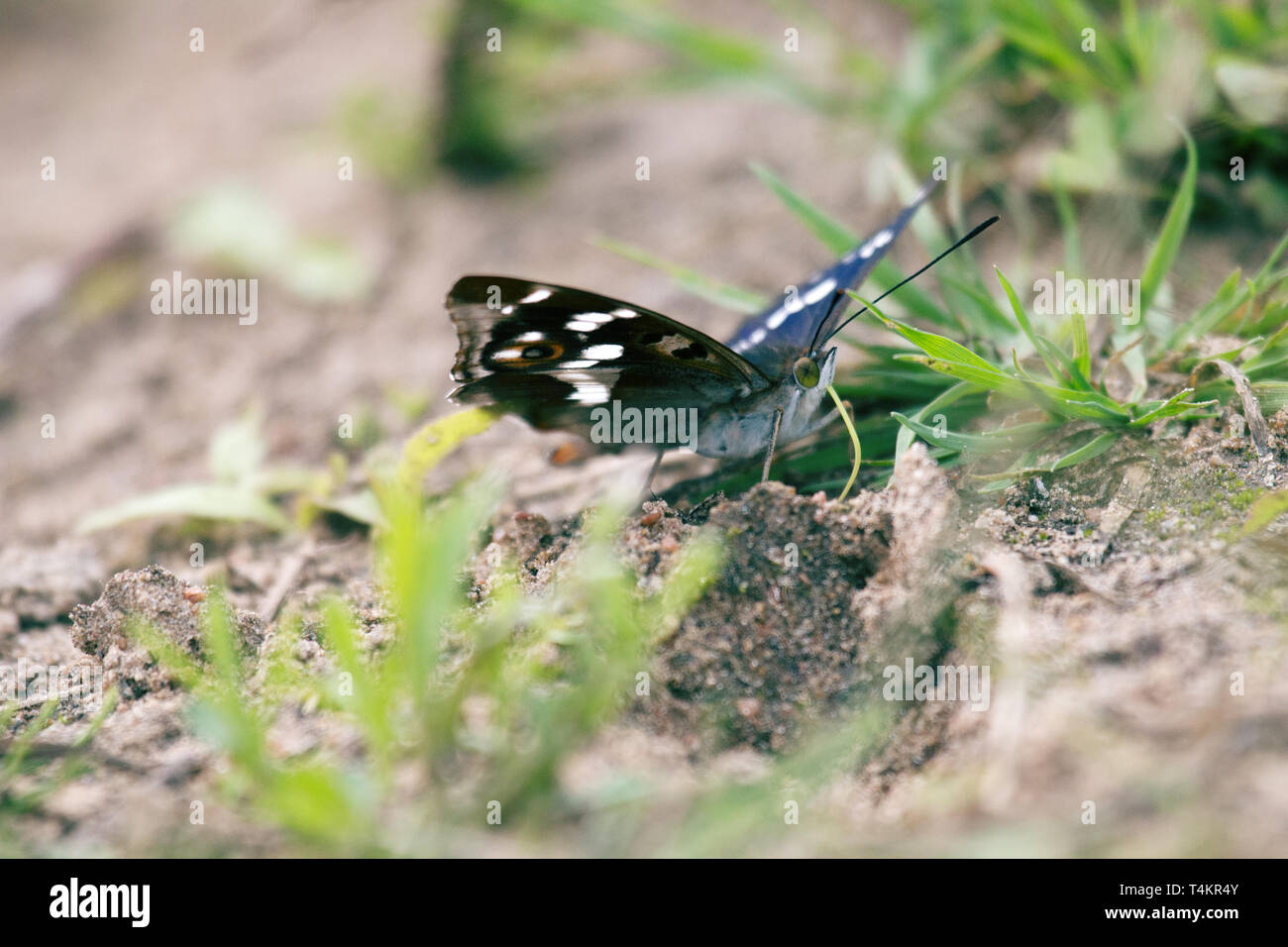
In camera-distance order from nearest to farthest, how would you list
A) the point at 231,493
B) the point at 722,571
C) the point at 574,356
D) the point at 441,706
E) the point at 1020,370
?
the point at 441,706, the point at 722,571, the point at 1020,370, the point at 574,356, the point at 231,493

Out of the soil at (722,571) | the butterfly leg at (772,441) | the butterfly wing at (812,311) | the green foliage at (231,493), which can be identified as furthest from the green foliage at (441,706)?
the green foliage at (231,493)

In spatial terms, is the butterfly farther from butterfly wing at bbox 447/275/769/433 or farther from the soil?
the soil

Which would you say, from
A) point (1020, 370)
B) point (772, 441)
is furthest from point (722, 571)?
point (1020, 370)

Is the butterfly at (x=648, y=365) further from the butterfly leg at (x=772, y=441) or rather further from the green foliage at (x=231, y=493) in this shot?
the green foliage at (x=231, y=493)

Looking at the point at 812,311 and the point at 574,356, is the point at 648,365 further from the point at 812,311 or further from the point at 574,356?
the point at 812,311

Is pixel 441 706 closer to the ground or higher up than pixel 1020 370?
closer to the ground
